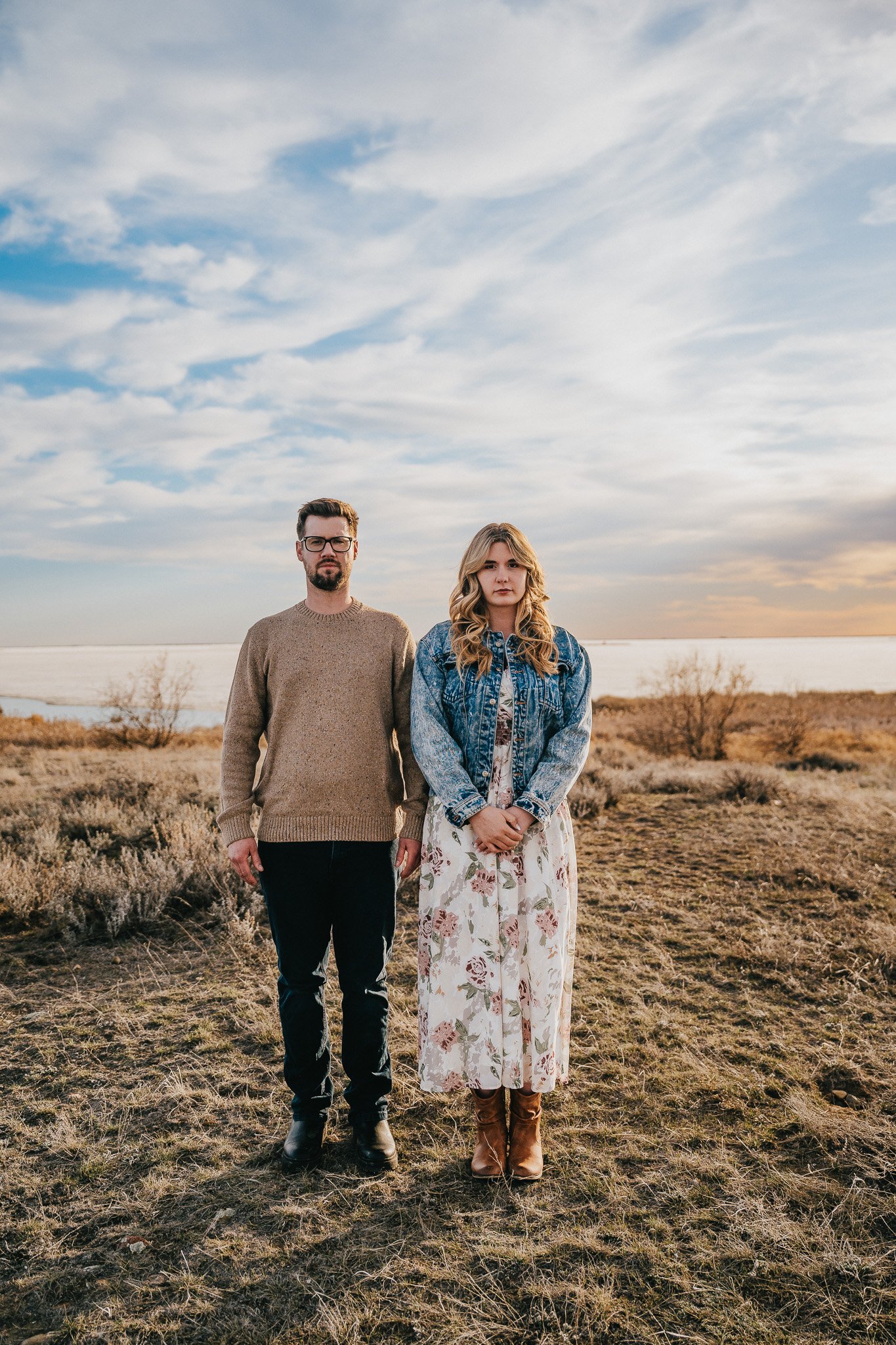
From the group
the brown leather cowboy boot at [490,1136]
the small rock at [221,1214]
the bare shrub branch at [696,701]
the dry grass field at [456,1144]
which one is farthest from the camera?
the bare shrub branch at [696,701]

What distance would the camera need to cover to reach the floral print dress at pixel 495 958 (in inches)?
108

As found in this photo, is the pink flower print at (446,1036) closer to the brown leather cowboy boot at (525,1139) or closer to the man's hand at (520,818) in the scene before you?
the brown leather cowboy boot at (525,1139)

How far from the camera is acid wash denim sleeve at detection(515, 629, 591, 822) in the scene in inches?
107

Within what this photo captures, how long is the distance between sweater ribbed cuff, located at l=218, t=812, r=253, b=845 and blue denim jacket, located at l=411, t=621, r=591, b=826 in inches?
27.4

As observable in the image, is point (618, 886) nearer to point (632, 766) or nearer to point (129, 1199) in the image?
point (129, 1199)

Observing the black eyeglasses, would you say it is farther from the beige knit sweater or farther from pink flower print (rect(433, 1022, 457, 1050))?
pink flower print (rect(433, 1022, 457, 1050))

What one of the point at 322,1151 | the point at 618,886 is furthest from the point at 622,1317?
the point at 618,886

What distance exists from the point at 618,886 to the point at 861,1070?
271cm

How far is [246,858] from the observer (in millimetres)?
2924

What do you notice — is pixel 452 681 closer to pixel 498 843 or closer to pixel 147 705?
pixel 498 843

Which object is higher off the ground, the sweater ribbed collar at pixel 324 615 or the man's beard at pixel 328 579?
the man's beard at pixel 328 579

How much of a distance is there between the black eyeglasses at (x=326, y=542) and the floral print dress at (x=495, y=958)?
3.24 feet

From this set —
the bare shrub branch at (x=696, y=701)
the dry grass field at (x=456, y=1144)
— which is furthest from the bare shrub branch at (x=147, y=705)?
the dry grass field at (x=456, y=1144)

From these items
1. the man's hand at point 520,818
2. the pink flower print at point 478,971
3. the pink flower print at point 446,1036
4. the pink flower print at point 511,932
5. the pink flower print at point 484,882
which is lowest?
the pink flower print at point 446,1036
